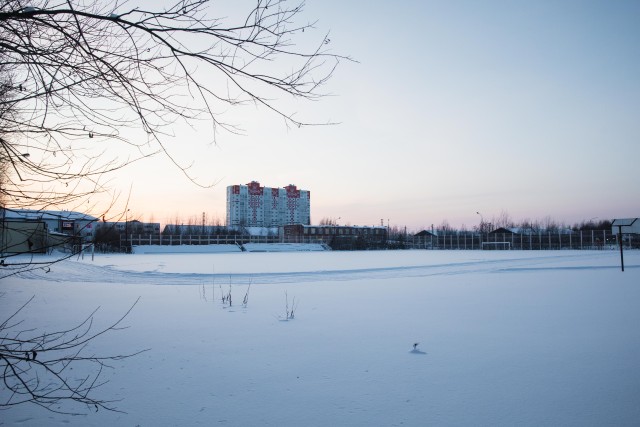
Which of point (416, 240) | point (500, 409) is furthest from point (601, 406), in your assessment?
point (416, 240)

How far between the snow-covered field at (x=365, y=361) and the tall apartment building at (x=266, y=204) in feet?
324

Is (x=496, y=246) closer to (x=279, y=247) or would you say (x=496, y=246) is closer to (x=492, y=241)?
(x=492, y=241)

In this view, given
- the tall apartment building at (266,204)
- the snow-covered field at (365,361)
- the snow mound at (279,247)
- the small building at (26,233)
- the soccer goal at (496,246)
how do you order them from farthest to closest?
the tall apartment building at (266,204) → the soccer goal at (496,246) → the snow mound at (279,247) → the snow-covered field at (365,361) → the small building at (26,233)

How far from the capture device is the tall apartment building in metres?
108

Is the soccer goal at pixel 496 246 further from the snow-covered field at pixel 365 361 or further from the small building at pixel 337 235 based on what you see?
the snow-covered field at pixel 365 361

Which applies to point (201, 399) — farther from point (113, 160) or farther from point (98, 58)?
point (98, 58)

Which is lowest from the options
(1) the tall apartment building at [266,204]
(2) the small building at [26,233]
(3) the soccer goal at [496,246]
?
(3) the soccer goal at [496,246]

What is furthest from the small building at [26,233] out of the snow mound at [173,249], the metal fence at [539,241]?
the metal fence at [539,241]

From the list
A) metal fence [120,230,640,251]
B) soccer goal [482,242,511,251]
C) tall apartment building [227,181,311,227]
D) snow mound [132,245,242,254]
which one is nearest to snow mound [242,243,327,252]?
snow mound [132,245,242,254]

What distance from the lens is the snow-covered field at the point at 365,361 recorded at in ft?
9.41

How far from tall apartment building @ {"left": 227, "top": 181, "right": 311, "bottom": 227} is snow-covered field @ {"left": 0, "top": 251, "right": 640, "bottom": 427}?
98.9 m

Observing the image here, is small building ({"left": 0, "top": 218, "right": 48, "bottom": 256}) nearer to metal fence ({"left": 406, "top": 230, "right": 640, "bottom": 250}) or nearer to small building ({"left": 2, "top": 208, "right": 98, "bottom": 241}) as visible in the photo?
small building ({"left": 2, "top": 208, "right": 98, "bottom": 241})

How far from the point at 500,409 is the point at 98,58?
3373 millimetres

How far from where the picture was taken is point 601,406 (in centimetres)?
295
